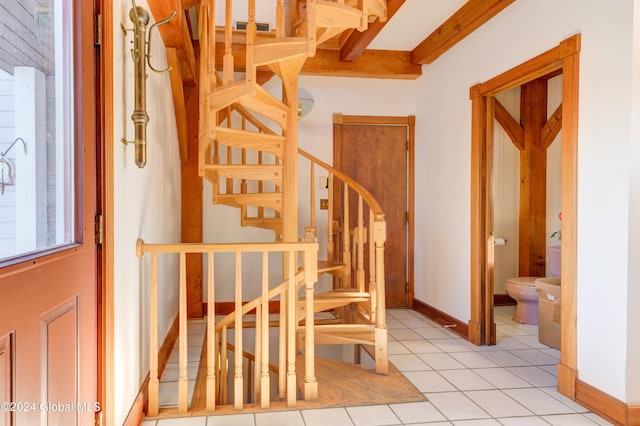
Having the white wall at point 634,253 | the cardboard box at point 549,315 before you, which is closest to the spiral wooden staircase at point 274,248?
the white wall at point 634,253

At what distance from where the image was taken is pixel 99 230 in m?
1.60

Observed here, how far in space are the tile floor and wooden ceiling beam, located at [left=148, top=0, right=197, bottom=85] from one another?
7.65ft

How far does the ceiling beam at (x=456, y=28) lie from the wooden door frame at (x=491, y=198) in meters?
0.47

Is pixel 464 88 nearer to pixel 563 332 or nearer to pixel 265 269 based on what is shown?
pixel 563 332

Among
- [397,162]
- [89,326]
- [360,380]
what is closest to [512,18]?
[397,162]

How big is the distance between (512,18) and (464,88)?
2.37 ft

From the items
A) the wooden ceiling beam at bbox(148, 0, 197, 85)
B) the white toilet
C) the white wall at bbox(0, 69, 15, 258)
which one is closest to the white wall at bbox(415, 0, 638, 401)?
the white toilet

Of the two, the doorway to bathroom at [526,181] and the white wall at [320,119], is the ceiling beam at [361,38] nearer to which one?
the white wall at [320,119]

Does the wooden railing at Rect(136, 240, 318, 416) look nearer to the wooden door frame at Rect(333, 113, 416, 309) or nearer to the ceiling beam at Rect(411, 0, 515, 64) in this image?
the ceiling beam at Rect(411, 0, 515, 64)

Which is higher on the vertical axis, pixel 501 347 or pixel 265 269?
pixel 265 269

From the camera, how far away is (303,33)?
2.57 m

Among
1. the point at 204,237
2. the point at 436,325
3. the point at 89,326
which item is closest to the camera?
the point at 89,326

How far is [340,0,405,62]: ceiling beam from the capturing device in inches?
123

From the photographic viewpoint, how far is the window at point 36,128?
1.09 m
